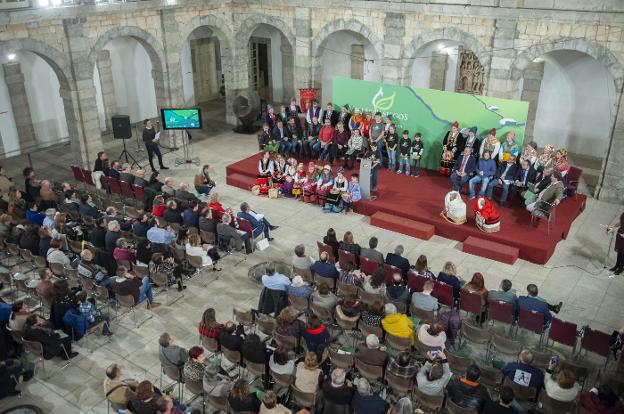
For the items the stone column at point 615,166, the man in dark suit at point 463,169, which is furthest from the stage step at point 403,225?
the stone column at point 615,166

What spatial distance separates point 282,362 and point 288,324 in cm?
79

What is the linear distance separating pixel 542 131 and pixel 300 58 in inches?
304

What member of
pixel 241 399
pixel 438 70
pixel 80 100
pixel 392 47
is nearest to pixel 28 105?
pixel 80 100

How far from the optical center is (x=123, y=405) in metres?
7.16

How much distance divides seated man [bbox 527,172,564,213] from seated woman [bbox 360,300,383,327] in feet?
17.3

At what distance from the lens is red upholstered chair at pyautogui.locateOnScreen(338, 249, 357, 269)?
10250 millimetres

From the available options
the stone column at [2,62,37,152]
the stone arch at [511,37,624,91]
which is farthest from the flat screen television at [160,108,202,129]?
the stone arch at [511,37,624,91]

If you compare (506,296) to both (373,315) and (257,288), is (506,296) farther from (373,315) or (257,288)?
(257,288)

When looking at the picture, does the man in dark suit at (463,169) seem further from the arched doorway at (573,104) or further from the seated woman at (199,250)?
the seated woman at (199,250)

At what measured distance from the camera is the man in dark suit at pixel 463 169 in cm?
1335

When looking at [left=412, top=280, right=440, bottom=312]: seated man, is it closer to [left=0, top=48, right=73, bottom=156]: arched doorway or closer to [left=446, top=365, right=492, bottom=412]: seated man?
[left=446, top=365, right=492, bottom=412]: seated man

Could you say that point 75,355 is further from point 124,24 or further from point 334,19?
point 334,19

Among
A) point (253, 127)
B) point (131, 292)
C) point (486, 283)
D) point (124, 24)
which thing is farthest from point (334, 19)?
point (131, 292)

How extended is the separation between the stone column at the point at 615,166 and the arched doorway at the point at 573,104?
135cm
